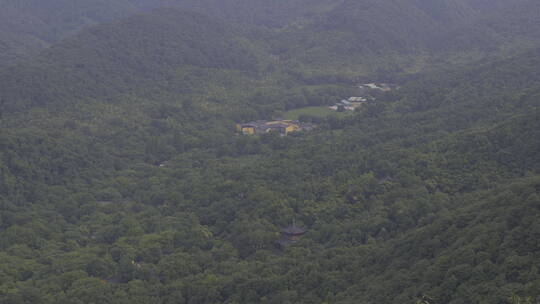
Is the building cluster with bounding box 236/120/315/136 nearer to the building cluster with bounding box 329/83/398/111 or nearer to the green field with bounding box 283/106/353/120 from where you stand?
the green field with bounding box 283/106/353/120

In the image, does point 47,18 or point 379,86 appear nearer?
point 379,86

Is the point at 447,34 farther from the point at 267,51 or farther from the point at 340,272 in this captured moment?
the point at 340,272

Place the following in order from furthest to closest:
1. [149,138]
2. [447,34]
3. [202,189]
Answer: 1. [447,34]
2. [149,138]
3. [202,189]

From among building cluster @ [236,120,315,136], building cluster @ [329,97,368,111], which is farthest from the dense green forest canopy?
building cluster @ [236,120,315,136]

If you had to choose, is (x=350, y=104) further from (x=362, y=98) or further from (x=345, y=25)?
(x=345, y=25)

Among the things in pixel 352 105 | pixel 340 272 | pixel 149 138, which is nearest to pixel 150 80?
pixel 149 138

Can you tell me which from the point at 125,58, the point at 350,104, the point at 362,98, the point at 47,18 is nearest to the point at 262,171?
the point at 350,104

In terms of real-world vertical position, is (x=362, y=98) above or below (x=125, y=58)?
below
